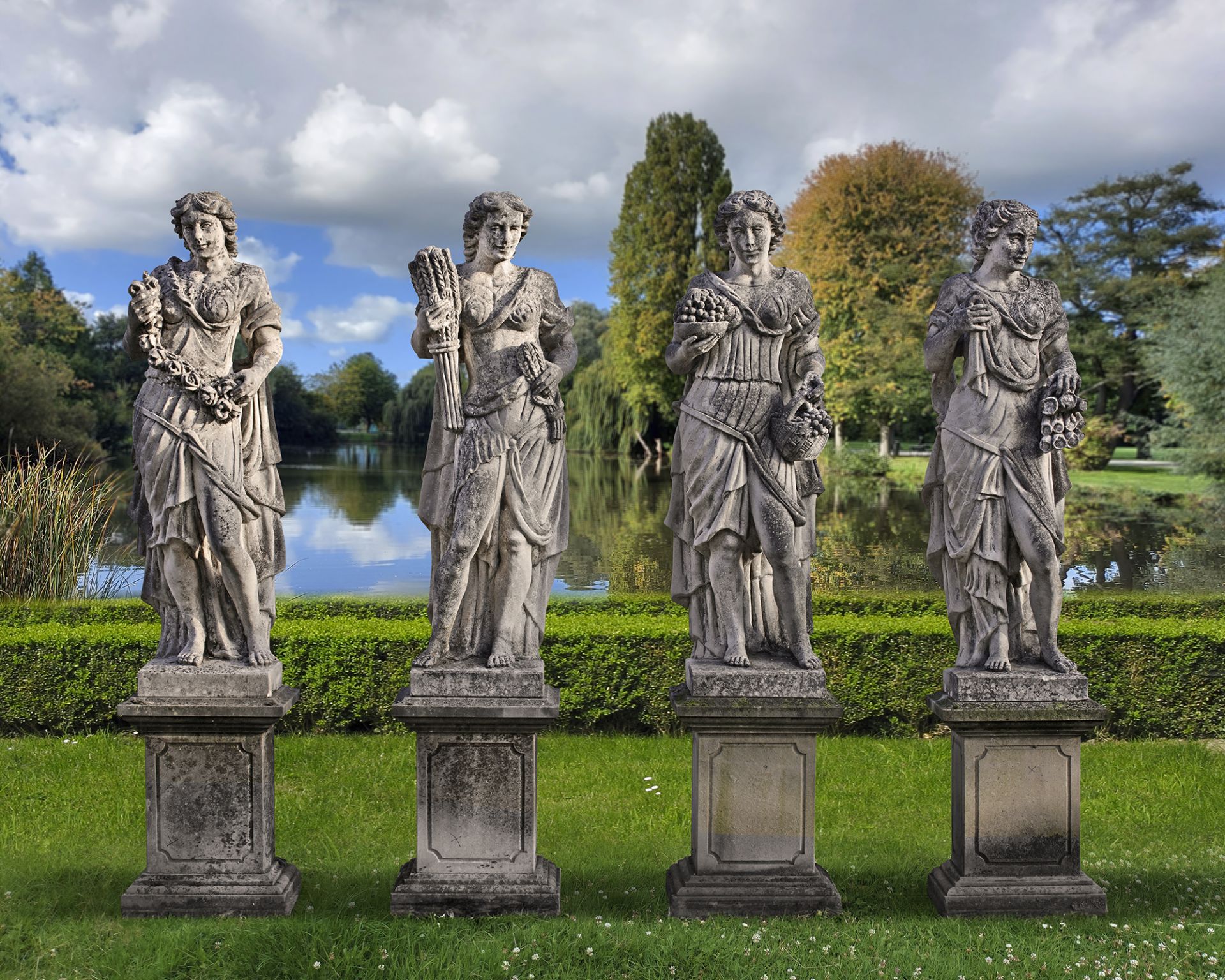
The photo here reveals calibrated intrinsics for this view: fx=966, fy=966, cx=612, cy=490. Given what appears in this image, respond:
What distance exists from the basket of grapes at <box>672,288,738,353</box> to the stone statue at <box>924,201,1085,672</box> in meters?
1.16

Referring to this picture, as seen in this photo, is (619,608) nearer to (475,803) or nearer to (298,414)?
(475,803)

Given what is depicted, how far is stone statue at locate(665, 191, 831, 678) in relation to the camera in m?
4.82

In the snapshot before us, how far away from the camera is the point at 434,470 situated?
4926 millimetres

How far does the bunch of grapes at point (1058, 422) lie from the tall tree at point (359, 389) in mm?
75360

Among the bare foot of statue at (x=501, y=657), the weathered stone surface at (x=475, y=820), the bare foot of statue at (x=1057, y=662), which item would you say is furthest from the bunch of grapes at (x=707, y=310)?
the bare foot of statue at (x=1057, y=662)


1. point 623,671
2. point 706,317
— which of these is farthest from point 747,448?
point 623,671

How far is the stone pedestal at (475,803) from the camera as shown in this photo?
4.72m

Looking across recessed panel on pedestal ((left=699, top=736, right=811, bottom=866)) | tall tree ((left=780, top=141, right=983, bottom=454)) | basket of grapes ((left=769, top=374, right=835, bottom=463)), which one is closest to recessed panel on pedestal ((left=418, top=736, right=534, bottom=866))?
recessed panel on pedestal ((left=699, top=736, right=811, bottom=866))

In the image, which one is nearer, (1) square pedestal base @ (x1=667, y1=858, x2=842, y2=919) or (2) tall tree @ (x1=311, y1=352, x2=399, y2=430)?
(1) square pedestal base @ (x1=667, y1=858, x2=842, y2=919)

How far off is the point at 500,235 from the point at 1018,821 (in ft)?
13.0

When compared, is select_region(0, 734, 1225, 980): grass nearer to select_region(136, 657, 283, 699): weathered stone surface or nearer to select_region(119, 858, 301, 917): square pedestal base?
select_region(119, 858, 301, 917): square pedestal base

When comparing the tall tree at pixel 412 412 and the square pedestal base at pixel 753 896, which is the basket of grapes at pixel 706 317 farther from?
the tall tree at pixel 412 412

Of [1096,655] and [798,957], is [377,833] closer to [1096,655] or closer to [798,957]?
[798,957]

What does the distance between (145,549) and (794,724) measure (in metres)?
3.37
